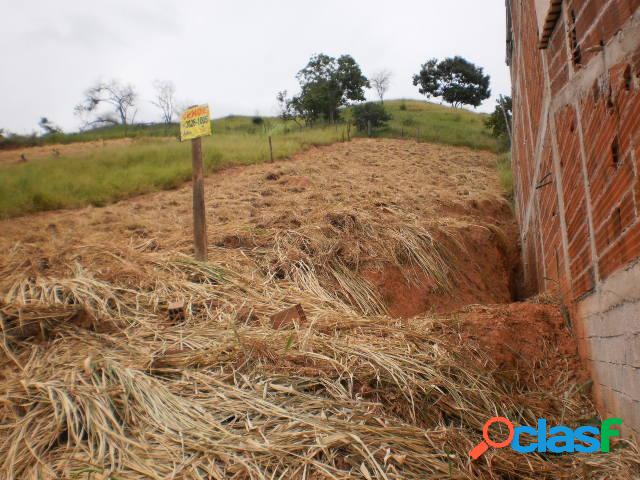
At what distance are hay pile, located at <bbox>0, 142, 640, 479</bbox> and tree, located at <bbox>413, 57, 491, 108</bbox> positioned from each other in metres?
35.8

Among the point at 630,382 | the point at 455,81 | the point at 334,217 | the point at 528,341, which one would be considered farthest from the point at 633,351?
the point at 455,81

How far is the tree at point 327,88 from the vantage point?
2555 centimetres

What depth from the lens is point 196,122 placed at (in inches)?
217

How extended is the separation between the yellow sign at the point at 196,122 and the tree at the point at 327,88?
66.0ft

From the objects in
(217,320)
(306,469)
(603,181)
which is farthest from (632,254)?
(217,320)

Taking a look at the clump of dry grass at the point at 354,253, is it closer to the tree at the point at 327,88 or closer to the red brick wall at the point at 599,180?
the red brick wall at the point at 599,180

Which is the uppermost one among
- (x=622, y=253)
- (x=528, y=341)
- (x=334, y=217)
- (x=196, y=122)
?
(x=196, y=122)

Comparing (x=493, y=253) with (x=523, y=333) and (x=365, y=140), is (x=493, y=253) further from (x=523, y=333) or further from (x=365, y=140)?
(x=365, y=140)

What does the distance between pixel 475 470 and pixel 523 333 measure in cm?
159

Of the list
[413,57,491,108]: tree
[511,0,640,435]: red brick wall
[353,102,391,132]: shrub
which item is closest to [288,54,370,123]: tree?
[353,102,391,132]: shrub

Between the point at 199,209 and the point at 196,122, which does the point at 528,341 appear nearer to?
the point at 199,209

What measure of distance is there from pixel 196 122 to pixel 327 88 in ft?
69.6

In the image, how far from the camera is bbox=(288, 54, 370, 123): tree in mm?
25547

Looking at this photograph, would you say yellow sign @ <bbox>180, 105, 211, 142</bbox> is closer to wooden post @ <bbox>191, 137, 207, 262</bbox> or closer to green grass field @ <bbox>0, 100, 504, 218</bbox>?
wooden post @ <bbox>191, 137, 207, 262</bbox>
